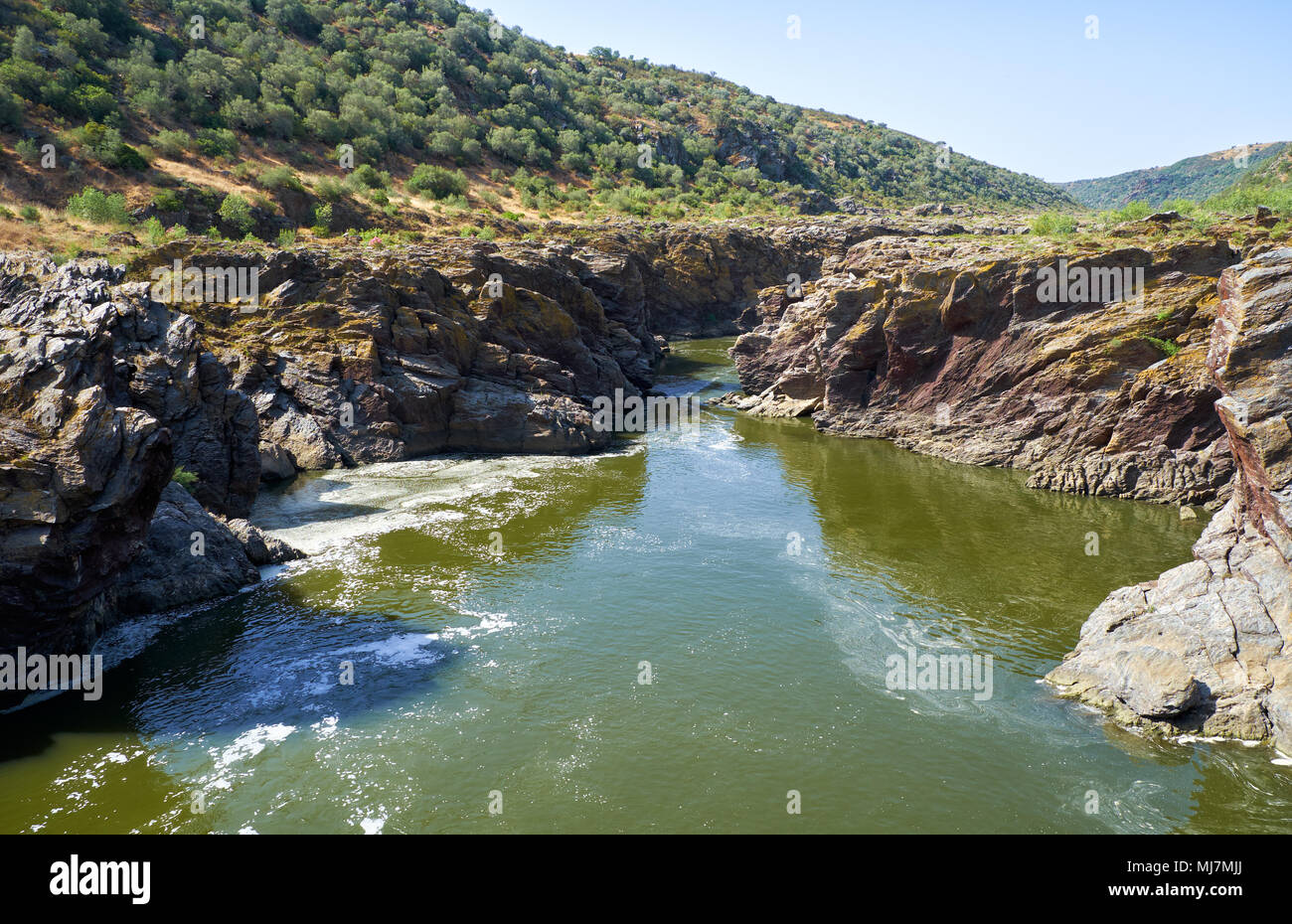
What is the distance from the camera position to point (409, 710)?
1730 cm

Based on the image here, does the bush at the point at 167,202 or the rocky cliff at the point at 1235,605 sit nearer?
the rocky cliff at the point at 1235,605

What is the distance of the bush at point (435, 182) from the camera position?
264ft

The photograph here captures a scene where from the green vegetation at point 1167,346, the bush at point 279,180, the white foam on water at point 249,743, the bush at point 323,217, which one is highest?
the bush at point 279,180

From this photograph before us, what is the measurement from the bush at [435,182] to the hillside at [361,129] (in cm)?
21

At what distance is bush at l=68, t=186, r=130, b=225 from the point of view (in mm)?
50156

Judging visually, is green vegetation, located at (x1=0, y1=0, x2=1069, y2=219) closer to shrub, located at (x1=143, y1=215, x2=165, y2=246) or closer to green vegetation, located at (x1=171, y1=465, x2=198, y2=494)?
shrub, located at (x1=143, y1=215, x2=165, y2=246)

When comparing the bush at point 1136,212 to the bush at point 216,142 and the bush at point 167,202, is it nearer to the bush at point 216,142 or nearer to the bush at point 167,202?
the bush at point 167,202

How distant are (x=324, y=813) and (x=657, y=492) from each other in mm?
22900

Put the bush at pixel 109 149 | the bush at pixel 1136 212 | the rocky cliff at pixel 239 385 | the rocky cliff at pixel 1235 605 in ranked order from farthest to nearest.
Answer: the bush at pixel 109 149 < the bush at pixel 1136 212 < the rocky cliff at pixel 239 385 < the rocky cliff at pixel 1235 605

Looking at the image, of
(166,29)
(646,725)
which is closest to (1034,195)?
(166,29)

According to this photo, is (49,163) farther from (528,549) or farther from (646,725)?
(646,725)

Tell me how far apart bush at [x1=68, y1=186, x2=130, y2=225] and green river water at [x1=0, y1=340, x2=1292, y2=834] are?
34.1 m

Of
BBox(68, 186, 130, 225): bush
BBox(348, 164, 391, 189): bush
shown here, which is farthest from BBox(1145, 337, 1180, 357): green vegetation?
BBox(348, 164, 391, 189): bush

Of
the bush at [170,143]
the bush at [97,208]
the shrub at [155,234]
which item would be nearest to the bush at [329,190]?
the bush at [170,143]
